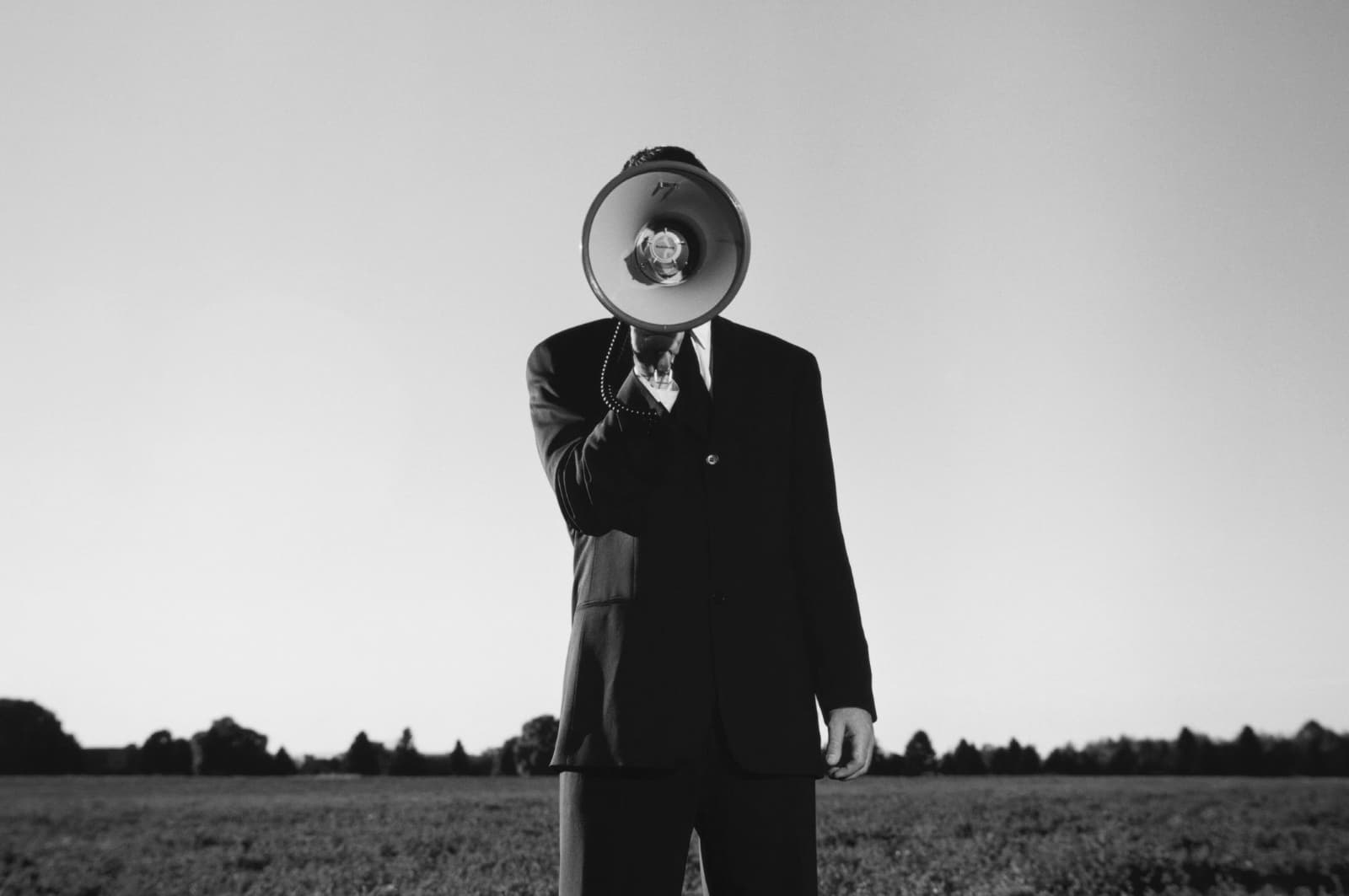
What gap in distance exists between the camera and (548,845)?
11.7m

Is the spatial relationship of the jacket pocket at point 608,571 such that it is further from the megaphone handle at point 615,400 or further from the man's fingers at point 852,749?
the man's fingers at point 852,749

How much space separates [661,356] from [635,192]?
1.15 feet

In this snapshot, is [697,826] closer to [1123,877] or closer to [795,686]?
[795,686]

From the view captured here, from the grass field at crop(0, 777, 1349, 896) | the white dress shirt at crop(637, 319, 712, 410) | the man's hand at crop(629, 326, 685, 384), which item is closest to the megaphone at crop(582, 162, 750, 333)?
the man's hand at crop(629, 326, 685, 384)

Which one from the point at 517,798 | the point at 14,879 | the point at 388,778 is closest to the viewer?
the point at 14,879

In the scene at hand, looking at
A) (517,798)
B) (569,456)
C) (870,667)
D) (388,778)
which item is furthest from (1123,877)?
(388,778)

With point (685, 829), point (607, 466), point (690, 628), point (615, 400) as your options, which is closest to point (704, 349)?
point (615, 400)

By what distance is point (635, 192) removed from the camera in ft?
6.93

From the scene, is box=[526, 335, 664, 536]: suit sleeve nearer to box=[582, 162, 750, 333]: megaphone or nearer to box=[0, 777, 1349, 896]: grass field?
box=[582, 162, 750, 333]: megaphone

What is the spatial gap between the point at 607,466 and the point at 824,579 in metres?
0.67

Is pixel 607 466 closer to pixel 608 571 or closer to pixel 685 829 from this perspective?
pixel 608 571

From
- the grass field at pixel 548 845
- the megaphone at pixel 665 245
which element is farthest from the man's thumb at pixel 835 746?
the grass field at pixel 548 845

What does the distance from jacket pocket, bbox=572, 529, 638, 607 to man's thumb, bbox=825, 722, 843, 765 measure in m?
0.56

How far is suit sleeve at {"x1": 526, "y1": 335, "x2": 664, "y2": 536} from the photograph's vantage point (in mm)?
1979
